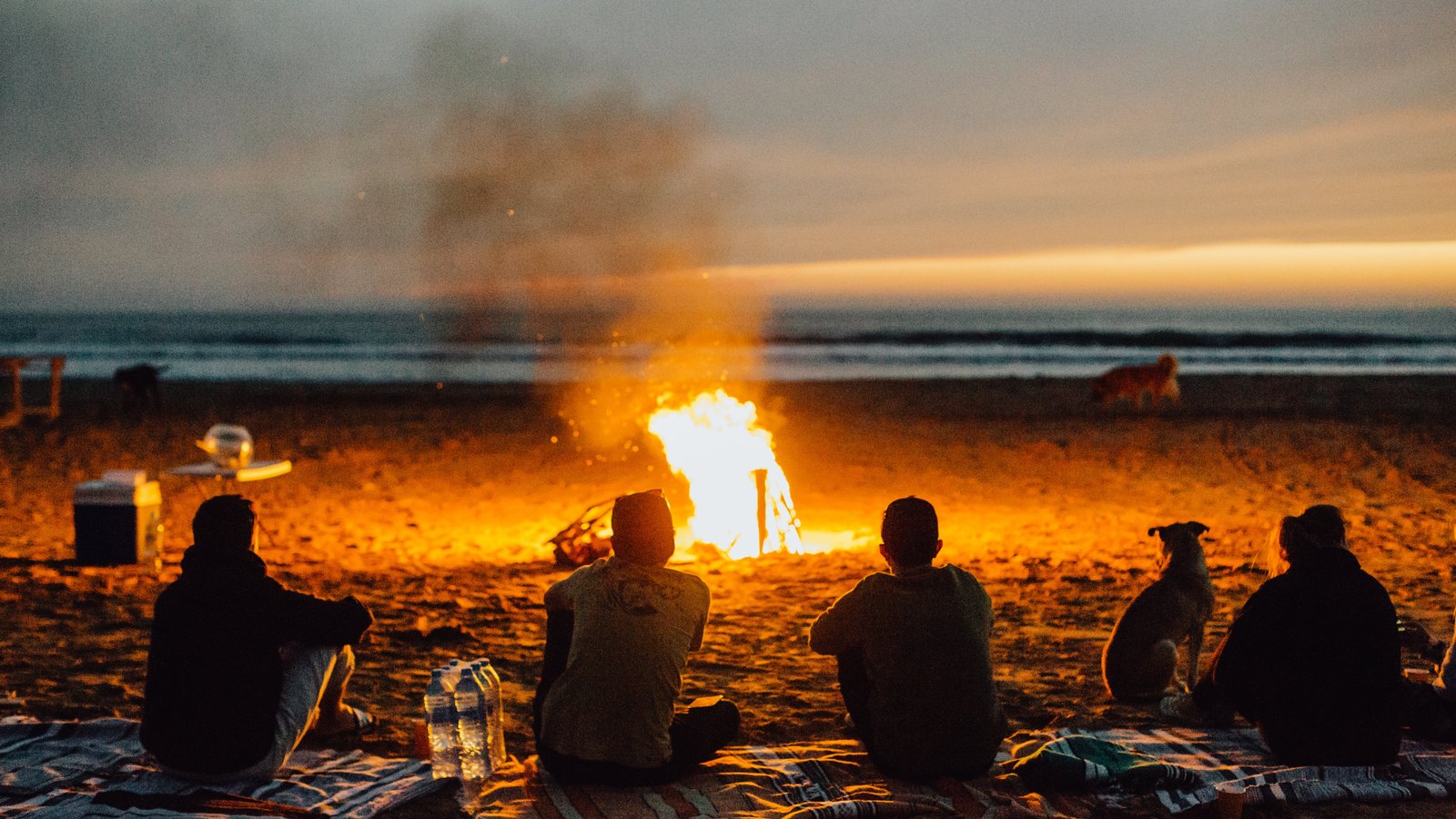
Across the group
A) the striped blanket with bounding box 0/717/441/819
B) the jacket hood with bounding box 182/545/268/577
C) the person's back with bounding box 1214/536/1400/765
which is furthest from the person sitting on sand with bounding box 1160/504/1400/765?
the jacket hood with bounding box 182/545/268/577

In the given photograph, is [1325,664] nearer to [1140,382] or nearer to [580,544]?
[580,544]

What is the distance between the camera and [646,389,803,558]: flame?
392 inches

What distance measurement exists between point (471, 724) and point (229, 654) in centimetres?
104

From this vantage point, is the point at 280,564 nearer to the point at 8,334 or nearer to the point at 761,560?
the point at 761,560

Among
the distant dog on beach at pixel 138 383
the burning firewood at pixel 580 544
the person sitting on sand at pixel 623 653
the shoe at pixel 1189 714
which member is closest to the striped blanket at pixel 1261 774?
the shoe at pixel 1189 714

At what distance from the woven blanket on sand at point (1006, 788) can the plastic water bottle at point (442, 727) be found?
1.01 ft

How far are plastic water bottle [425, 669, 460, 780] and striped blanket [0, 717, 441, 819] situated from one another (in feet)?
0.26

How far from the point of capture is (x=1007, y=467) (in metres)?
14.6

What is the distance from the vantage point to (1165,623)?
5746 mm

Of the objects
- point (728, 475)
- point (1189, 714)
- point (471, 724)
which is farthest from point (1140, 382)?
point (471, 724)

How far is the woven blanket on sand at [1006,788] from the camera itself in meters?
4.50

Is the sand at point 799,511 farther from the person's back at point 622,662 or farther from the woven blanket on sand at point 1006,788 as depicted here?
the person's back at point 622,662

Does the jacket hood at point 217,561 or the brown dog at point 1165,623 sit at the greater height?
the jacket hood at point 217,561

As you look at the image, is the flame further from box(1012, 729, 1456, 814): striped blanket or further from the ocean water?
the ocean water
